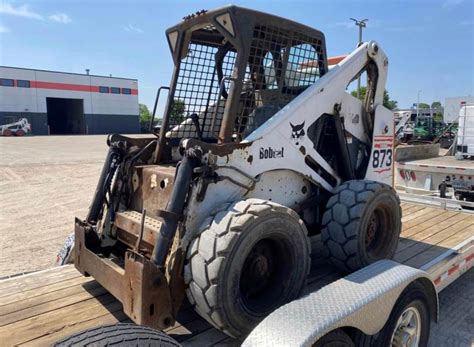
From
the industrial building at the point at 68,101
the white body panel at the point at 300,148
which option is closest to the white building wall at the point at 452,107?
the white body panel at the point at 300,148

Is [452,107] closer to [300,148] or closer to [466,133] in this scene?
[466,133]

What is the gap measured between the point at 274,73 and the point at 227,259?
196cm

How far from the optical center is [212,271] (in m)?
2.32

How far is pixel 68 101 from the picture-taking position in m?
56.7

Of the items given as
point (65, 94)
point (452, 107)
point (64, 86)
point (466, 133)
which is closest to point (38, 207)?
point (466, 133)

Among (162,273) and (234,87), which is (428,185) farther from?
(162,273)

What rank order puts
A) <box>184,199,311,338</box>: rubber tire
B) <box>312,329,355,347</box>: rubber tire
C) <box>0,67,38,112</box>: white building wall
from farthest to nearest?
<box>0,67,38,112</box>: white building wall
<box>184,199,311,338</box>: rubber tire
<box>312,329,355,347</box>: rubber tire

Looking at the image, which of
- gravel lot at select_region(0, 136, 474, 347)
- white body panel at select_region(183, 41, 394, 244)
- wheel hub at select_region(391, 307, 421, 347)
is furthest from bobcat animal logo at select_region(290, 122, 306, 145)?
gravel lot at select_region(0, 136, 474, 347)

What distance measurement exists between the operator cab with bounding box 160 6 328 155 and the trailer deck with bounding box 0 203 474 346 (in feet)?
4.51

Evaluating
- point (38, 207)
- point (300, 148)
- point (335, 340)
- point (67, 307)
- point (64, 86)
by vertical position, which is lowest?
point (38, 207)

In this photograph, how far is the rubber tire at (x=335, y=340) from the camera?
6.88 ft

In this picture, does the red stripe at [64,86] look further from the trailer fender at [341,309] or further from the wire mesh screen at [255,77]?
the trailer fender at [341,309]

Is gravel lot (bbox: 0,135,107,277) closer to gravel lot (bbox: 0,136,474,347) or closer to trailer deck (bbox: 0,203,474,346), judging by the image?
gravel lot (bbox: 0,136,474,347)

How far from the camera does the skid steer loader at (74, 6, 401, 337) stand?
243cm
